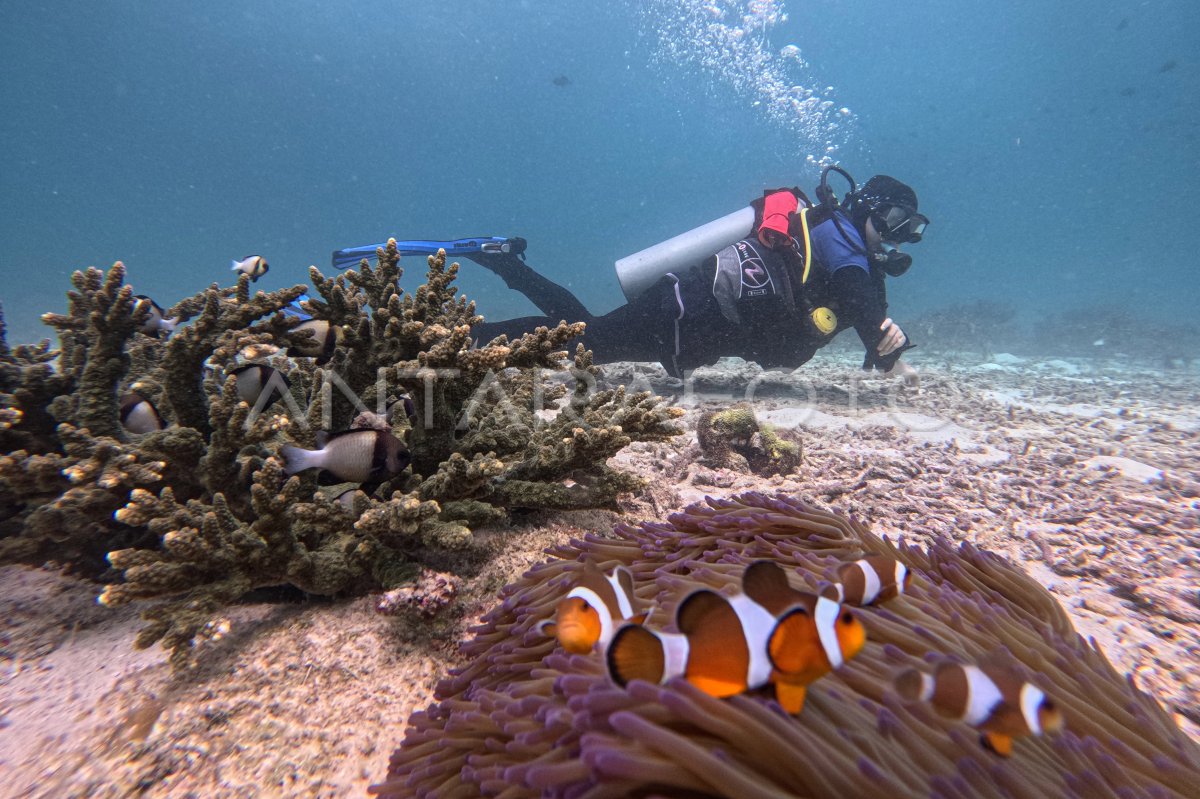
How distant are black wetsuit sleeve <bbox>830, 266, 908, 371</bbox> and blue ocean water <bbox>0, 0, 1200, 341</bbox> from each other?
5520 centimetres

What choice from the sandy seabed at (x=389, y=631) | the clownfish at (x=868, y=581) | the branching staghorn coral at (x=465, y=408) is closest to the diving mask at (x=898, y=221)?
the sandy seabed at (x=389, y=631)

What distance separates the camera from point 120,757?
5.32ft

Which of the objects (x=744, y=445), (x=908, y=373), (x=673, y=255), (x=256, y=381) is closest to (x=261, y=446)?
(x=256, y=381)

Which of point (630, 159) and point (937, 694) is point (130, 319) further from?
point (630, 159)

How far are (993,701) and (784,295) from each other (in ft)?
22.6

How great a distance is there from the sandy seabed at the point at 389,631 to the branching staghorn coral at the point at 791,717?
0.46 metres

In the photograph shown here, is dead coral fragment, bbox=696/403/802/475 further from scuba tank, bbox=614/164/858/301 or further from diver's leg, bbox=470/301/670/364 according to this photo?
scuba tank, bbox=614/164/858/301

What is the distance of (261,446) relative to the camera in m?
2.43

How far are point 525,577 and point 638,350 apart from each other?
6126 millimetres

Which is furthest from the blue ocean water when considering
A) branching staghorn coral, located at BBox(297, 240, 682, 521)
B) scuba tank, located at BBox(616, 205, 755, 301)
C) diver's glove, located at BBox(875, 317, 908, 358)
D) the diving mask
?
branching staghorn coral, located at BBox(297, 240, 682, 521)

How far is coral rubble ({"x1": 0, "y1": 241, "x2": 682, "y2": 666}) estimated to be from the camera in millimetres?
2107

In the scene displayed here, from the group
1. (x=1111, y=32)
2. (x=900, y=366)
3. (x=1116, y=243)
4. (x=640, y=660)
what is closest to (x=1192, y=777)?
(x=640, y=660)

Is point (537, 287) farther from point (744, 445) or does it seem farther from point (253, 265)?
point (744, 445)

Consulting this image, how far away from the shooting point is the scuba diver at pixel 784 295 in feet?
23.0
